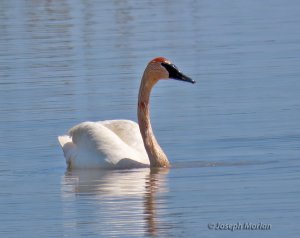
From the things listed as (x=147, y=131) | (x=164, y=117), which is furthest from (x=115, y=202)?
(x=164, y=117)

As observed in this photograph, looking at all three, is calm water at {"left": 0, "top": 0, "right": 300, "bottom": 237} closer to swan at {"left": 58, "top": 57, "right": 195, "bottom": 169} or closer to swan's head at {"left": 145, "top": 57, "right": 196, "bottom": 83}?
swan at {"left": 58, "top": 57, "right": 195, "bottom": 169}

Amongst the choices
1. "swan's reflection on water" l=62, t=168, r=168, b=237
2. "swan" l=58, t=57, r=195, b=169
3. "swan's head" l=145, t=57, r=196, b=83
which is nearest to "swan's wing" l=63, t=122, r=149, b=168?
"swan" l=58, t=57, r=195, b=169

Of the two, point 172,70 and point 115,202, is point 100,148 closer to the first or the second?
point 172,70

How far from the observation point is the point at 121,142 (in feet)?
48.0

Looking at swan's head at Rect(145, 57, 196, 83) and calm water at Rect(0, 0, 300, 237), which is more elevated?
swan's head at Rect(145, 57, 196, 83)

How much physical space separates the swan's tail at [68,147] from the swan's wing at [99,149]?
0.15ft

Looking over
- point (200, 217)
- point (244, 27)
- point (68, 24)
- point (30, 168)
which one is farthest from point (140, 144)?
point (68, 24)

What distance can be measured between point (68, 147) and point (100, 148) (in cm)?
49

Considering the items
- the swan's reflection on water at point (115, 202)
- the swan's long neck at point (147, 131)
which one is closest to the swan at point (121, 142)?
the swan's long neck at point (147, 131)

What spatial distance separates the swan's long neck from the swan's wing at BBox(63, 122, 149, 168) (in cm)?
17

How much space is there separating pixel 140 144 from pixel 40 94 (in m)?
3.56

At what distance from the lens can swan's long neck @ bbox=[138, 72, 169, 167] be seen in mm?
14227

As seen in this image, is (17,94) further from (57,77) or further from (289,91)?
(289,91)

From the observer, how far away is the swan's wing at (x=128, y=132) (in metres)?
14.8
